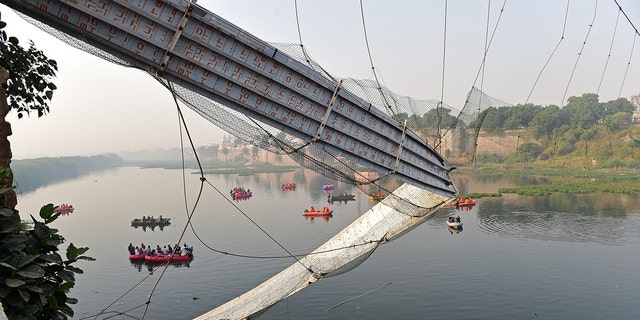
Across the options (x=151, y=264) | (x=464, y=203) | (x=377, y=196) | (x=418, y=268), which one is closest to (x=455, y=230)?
(x=418, y=268)

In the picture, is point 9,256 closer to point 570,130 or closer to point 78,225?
point 78,225

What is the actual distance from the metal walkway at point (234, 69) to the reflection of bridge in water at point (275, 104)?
0.09ft

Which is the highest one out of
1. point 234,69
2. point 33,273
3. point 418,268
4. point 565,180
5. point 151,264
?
point 565,180

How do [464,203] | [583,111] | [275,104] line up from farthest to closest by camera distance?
[583,111], [464,203], [275,104]

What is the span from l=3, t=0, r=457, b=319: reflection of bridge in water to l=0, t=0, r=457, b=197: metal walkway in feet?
0.09

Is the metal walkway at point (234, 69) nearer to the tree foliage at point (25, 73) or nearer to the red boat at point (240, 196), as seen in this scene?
the tree foliage at point (25, 73)

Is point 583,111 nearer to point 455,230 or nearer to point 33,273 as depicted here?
point 455,230

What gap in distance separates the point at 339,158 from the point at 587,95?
16731cm

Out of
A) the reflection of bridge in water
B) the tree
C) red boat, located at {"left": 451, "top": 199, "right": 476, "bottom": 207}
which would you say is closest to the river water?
red boat, located at {"left": 451, "top": 199, "right": 476, "bottom": 207}

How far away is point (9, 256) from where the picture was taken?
770cm

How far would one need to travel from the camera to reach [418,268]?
33.9 m

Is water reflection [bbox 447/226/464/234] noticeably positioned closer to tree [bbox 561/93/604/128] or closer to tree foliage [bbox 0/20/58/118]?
tree foliage [bbox 0/20/58/118]

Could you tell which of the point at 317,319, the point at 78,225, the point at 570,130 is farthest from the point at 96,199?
the point at 570,130

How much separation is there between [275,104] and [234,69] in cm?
160
